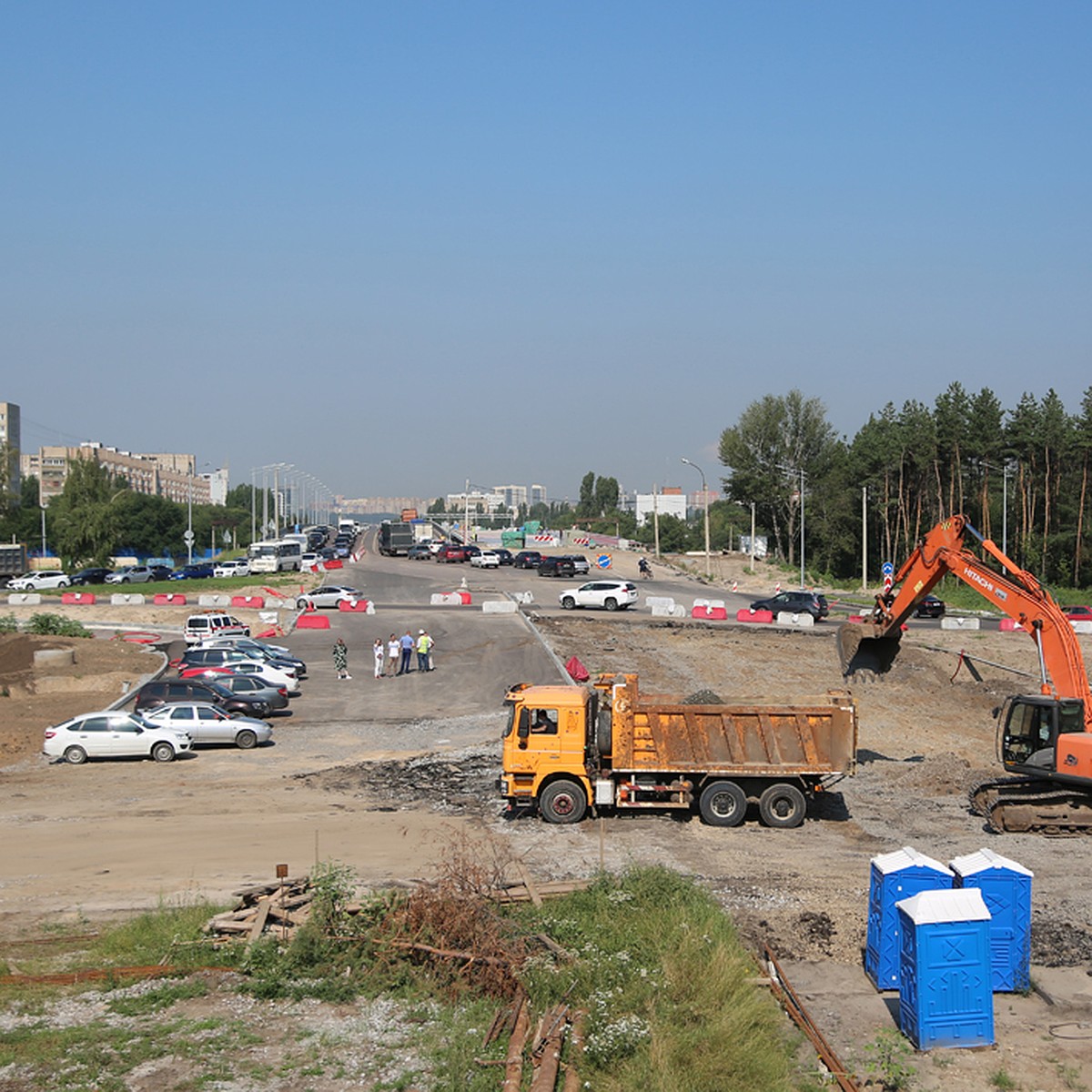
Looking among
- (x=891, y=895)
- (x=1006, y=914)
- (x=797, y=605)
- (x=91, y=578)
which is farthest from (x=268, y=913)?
(x=91, y=578)

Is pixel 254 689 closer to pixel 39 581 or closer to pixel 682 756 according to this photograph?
pixel 682 756

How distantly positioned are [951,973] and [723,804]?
9.43m

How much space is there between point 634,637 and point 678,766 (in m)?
29.5

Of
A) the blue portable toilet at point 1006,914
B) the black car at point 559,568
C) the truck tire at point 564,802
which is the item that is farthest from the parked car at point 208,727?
the black car at point 559,568

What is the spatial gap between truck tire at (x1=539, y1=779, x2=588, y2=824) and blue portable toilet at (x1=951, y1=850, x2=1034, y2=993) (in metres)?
8.62

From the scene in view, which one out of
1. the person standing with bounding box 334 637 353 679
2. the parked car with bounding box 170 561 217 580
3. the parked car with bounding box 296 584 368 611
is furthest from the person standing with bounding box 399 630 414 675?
Answer: the parked car with bounding box 170 561 217 580

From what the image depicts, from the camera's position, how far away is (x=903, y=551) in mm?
92438

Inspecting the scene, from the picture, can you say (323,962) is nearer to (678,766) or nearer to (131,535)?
(678,766)

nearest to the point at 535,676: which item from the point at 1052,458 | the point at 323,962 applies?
the point at 323,962

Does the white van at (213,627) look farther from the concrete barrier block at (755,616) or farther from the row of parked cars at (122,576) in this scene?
the row of parked cars at (122,576)

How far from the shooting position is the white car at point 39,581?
74188 mm

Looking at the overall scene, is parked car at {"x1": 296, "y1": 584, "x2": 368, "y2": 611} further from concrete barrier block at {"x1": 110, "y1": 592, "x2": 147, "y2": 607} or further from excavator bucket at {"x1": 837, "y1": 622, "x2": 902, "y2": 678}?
excavator bucket at {"x1": 837, "y1": 622, "x2": 902, "y2": 678}

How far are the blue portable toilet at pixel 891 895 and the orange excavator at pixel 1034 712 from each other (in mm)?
7911

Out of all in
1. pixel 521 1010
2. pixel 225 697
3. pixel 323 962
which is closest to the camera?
pixel 521 1010
